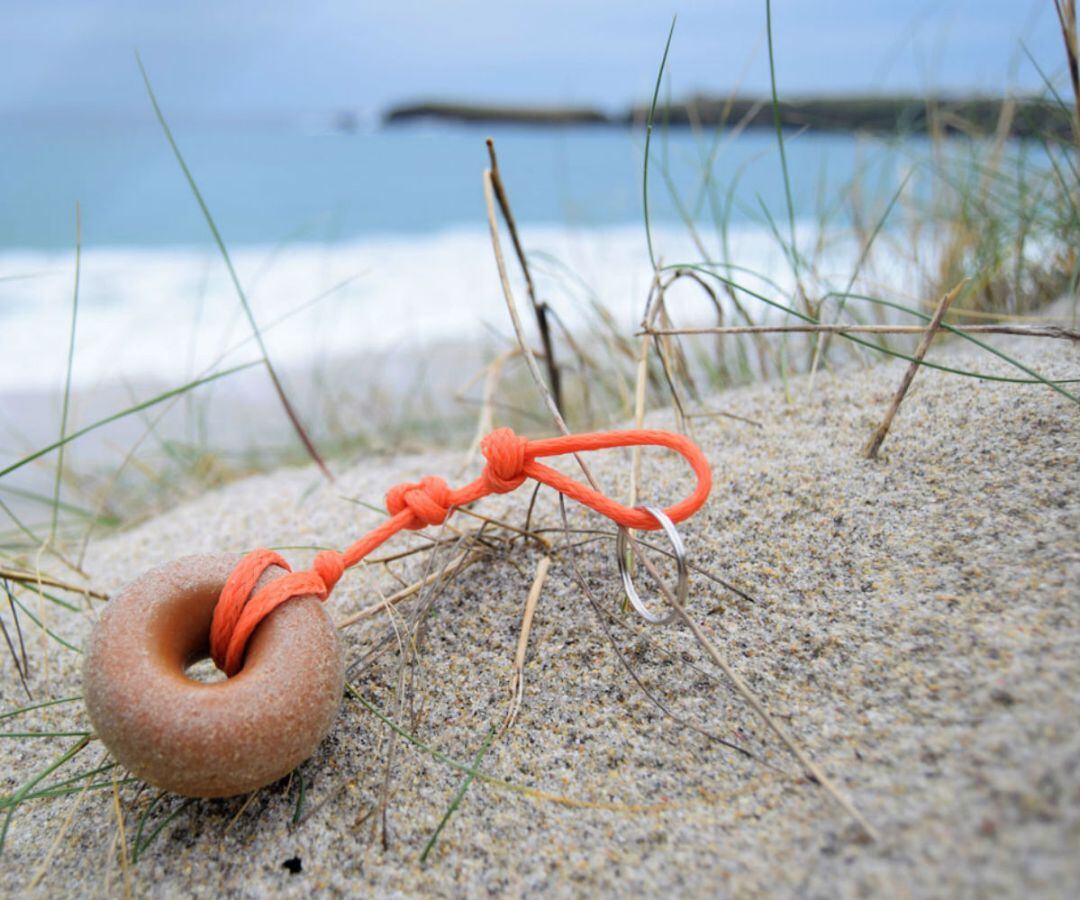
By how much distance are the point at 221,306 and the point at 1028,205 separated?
168 inches

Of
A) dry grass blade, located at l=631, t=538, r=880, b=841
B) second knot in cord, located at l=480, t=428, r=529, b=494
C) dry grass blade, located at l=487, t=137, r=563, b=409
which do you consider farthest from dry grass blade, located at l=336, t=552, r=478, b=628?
dry grass blade, located at l=487, t=137, r=563, b=409

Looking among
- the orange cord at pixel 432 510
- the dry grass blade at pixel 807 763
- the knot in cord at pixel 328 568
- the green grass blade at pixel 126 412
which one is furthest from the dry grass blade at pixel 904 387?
the green grass blade at pixel 126 412

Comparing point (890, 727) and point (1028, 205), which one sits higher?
point (1028, 205)

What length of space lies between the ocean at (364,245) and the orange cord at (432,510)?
487 mm

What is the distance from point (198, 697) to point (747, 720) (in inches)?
20.0

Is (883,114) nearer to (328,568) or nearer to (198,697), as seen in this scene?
(328,568)

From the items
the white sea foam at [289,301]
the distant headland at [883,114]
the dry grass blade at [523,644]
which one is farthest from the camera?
the white sea foam at [289,301]

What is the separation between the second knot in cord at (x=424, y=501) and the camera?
97 centimetres

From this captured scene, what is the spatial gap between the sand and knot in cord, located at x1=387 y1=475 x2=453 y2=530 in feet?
0.39

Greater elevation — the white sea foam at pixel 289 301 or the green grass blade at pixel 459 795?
the green grass blade at pixel 459 795

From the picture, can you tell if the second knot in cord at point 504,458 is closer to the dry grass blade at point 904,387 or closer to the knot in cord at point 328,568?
the knot in cord at point 328,568

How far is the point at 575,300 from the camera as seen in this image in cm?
171

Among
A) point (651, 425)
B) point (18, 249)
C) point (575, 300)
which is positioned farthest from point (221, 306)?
point (651, 425)

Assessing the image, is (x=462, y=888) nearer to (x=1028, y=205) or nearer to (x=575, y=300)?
(x=575, y=300)
